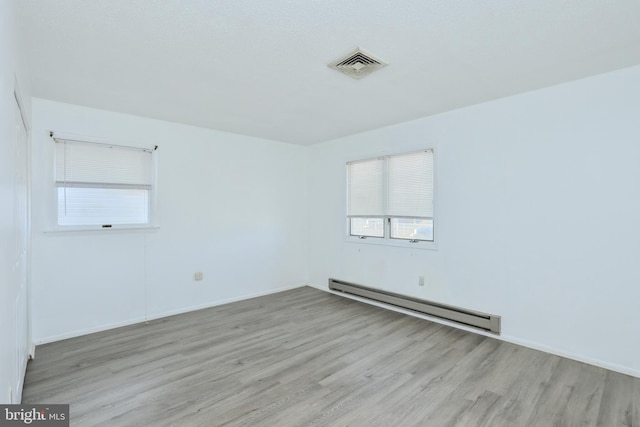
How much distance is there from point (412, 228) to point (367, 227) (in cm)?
80

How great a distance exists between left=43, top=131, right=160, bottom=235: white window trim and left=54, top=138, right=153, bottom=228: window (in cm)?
3

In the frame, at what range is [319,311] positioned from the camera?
14.0 feet

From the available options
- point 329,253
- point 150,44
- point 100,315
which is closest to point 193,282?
point 100,315

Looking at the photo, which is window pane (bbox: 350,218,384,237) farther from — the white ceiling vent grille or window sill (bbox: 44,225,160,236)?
window sill (bbox: 44,225,160,236)

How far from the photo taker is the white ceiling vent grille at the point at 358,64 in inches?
92.0

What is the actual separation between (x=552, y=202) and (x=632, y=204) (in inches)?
21.6

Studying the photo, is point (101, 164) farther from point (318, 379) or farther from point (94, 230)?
point (318, 379)

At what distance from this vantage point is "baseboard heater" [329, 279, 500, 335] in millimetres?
3406

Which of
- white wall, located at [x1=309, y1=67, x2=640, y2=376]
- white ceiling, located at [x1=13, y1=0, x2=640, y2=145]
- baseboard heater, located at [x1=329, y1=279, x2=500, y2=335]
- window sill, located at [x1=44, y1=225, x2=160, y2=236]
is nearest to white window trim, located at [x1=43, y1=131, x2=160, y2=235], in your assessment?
window sill, located at [x1=44, y1=225, x2=160, y2=236]

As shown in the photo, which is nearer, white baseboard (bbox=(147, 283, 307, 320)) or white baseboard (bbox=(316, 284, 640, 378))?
white baseboard (bbox=(316, 284, 640, 378))

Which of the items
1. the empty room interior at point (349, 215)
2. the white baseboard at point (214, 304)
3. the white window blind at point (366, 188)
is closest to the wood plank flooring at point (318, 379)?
the empty room interior at point (349, 215)

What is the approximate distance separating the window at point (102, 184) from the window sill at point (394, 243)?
9.67ft

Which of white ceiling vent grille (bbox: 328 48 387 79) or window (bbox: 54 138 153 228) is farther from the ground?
white ceiling vent grille (bbox: 328 48 387 79)

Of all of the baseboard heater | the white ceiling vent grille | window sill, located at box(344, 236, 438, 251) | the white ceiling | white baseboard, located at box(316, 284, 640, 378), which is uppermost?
the white ceiling
